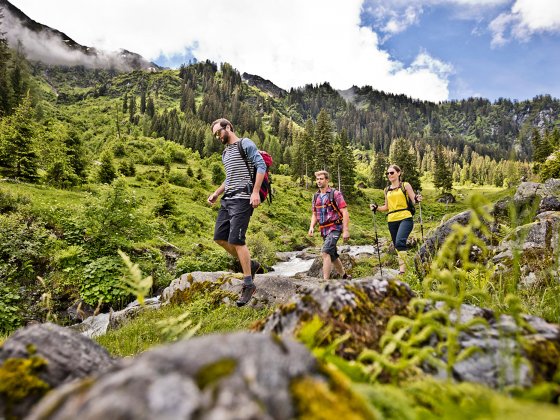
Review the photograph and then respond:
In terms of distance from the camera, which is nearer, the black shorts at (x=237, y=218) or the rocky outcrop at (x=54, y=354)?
the rocky outcrop at (x=54, y=354)

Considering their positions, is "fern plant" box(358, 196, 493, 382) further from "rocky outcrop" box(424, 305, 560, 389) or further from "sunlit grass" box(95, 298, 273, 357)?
"sunlit grass" box(95, 298, 273, 357)

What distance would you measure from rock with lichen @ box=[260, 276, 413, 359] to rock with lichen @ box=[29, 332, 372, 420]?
718 millimetres

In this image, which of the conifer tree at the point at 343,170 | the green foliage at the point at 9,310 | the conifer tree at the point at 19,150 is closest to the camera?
the green foliage at the point at 9,310

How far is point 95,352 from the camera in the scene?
1.69 metres

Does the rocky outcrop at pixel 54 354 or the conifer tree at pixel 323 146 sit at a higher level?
the conifer tree at pixel 323 146

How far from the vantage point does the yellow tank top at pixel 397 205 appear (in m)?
7.88

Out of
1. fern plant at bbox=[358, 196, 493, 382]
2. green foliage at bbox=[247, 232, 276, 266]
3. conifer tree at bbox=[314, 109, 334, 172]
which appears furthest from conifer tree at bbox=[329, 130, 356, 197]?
fern plant at bbox=[358, 196, 493, 382]

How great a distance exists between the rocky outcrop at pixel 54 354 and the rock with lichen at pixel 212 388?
66 centimetres

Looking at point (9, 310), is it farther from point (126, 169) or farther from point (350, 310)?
point (126, 169)

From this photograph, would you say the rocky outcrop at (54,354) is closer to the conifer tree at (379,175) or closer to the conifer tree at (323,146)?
the conifer tree at (323,146)

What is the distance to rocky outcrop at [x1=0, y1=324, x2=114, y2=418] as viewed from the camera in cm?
132

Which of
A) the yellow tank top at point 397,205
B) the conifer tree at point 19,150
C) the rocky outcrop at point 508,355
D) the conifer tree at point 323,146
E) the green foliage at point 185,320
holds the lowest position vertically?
the green foliage at point 185,320

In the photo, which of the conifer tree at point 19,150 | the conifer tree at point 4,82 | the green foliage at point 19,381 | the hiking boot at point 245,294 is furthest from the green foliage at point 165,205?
the conifer tree at point 4,82

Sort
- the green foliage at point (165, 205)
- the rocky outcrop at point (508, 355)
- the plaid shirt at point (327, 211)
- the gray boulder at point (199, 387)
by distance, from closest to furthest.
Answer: the gray boulder at point (199, 387), the rocky outcrop at point (508, 355), the plaid shirt at point (327, 211), the green foliage at point (165, 205)
